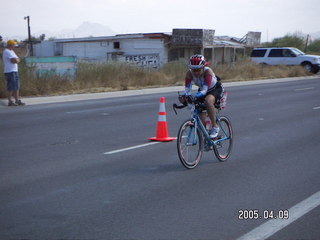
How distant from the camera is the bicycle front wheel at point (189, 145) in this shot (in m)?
7.82

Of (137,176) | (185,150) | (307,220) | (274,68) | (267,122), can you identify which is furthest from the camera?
(274,68)

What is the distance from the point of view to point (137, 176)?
748 centimetres

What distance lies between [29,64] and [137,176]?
15435 mm

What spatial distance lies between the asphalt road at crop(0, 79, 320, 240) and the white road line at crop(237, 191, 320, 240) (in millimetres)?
67

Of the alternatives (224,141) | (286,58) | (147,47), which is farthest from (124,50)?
(224,141)

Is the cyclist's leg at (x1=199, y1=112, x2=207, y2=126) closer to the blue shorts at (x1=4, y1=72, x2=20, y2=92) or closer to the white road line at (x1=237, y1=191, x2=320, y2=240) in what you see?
the white road line at (x1=237, y1=191, x2=320, y2=240)

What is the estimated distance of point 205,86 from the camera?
7.98m

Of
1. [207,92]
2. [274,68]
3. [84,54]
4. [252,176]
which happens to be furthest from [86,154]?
[84,54]

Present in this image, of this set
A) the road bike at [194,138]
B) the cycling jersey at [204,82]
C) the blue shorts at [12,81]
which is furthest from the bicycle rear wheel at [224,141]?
the blue shorts at [12,81]

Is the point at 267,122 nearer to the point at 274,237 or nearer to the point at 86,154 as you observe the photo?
the point at 86,154

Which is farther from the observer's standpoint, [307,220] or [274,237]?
[307,220]

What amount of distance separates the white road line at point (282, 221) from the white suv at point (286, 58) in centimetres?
3634

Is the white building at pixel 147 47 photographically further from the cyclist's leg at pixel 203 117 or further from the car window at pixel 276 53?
the cyclist's leg at pixel 203 117

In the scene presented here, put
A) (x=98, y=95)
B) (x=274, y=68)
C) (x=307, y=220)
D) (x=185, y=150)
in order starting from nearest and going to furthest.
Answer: (x=307, y=220) < (x=185, y=150) < (x=98, y=95) < (x=274, y=68)
